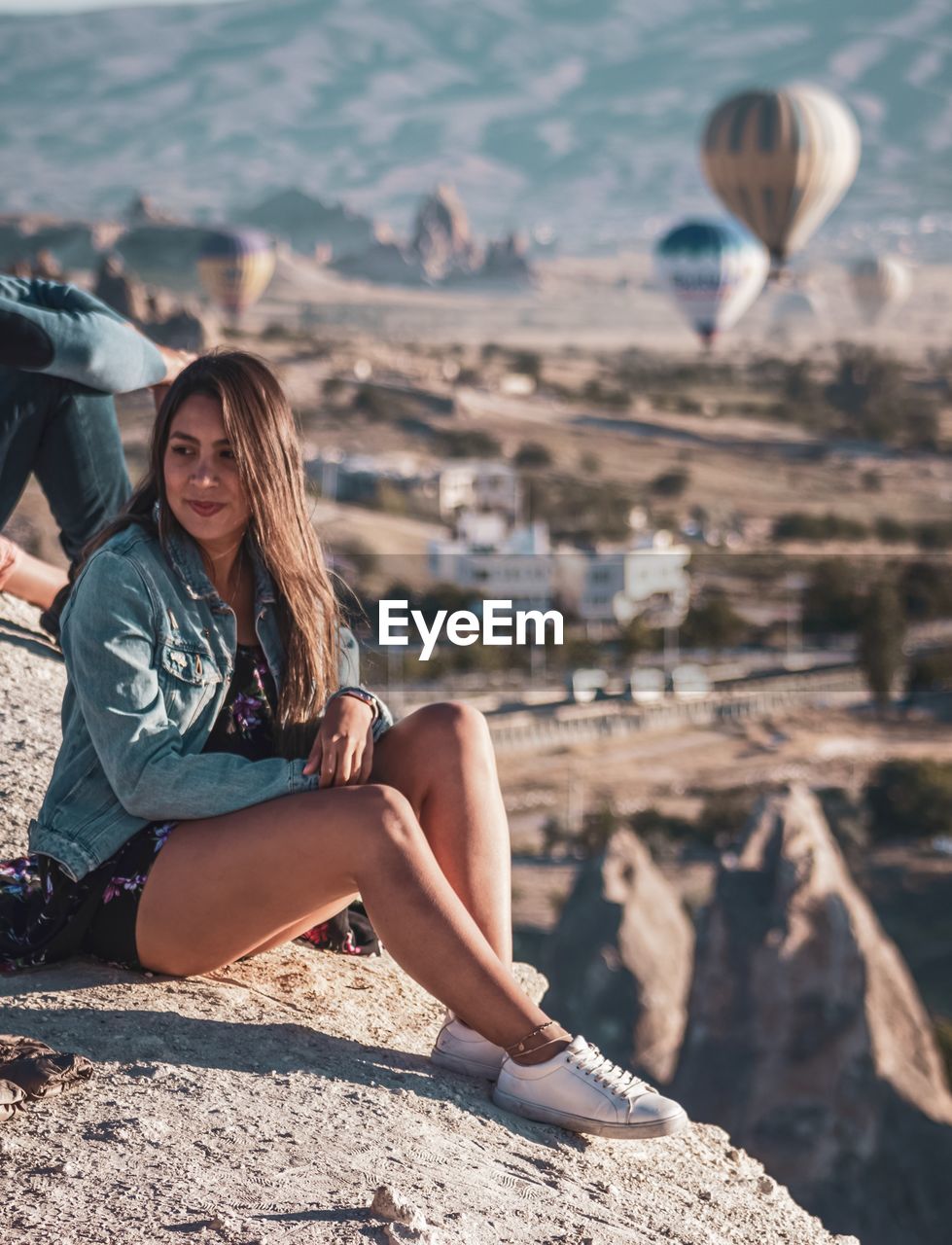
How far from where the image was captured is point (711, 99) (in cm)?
18275

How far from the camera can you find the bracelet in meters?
1.94

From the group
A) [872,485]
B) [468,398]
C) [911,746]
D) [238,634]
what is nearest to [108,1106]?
[238,634]

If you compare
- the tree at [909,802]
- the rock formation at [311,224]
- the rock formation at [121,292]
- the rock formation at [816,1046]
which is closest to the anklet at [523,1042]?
the rock formation at [816,1046]

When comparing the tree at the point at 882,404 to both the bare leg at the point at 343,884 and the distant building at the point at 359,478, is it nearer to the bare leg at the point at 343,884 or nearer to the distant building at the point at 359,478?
the distant building at the point at 359,478

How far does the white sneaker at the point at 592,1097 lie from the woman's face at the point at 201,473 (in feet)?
2.18

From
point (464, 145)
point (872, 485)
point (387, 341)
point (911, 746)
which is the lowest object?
point (911, 746)

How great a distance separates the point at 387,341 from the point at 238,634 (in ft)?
195

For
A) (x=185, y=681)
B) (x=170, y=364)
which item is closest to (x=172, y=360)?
(x=170, y=364)

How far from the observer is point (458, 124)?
185 meters

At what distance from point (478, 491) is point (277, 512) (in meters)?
28.4

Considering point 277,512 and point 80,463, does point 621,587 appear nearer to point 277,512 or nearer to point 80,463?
point 80,463

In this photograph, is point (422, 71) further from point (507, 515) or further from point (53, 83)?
point (507, 515)

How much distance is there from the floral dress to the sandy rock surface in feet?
0.15

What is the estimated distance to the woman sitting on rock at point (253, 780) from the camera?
1815 millimetres
